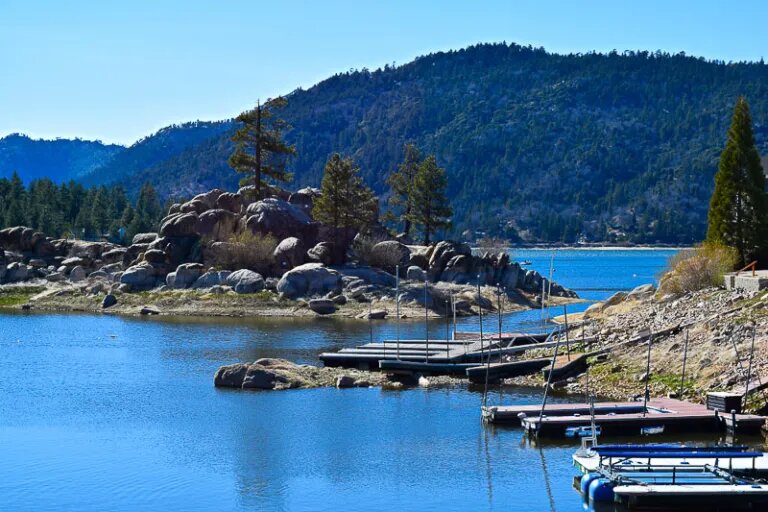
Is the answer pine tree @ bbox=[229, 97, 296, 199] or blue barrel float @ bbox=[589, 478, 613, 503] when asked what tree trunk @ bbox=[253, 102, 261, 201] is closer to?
pine tree @ bbox=[229, 97, 296, 199]

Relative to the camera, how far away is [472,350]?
191ft

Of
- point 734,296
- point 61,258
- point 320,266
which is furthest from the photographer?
point 61,258

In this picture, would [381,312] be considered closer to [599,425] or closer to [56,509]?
[599,425]

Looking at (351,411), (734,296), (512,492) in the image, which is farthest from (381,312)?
(512,492)

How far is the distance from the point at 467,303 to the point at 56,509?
203 ft

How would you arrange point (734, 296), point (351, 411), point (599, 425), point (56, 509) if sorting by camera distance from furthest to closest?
1. point (734, 296)
2. point (351, 411)
3. point (599, 425)
4. point (56, 509)

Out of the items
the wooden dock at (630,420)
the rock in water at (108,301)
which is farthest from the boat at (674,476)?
the rock in water at (108,301)

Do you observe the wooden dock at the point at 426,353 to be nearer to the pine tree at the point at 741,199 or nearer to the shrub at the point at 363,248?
the pine tree at the point at 741,199

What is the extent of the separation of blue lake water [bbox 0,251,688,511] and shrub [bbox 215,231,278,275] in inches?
1349

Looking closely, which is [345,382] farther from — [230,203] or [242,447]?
[230,203]

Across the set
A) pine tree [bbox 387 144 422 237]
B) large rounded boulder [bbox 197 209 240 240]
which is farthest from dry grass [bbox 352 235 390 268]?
large rounded boulder [bbox 197 209 240 240]

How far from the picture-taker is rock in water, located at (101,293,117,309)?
94125mm

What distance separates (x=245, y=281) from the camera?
9356 cm

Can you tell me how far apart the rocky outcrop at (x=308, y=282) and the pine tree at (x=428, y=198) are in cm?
2065
